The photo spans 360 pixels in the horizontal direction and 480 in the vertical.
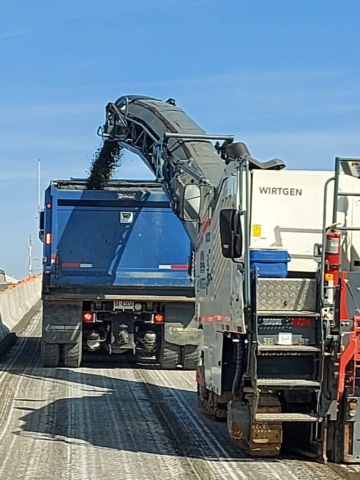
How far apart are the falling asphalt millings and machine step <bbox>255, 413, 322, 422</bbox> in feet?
30.4

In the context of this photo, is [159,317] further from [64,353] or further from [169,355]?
[64,353]

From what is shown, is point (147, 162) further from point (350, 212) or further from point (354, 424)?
point (354, 424)

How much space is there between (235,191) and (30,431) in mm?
3643

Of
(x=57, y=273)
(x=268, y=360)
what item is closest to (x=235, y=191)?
(x=268, y=360)

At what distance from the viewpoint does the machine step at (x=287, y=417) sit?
8258 mm

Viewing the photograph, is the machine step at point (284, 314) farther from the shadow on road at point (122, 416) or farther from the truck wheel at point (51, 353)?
the truck wheel at point (51, 353)

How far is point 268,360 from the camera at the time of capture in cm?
843

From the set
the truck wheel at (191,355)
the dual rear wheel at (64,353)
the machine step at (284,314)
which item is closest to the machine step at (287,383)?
the machine step at (284,314)

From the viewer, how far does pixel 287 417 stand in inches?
326

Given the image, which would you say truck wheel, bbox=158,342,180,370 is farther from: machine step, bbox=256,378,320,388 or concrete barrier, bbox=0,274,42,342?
machine step, bbox=256,378,320,388

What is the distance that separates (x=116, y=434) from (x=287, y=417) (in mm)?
2552

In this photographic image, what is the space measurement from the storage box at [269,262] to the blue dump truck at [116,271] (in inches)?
296

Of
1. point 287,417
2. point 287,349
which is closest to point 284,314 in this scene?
point 287,349

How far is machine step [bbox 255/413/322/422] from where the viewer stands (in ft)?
27.1
